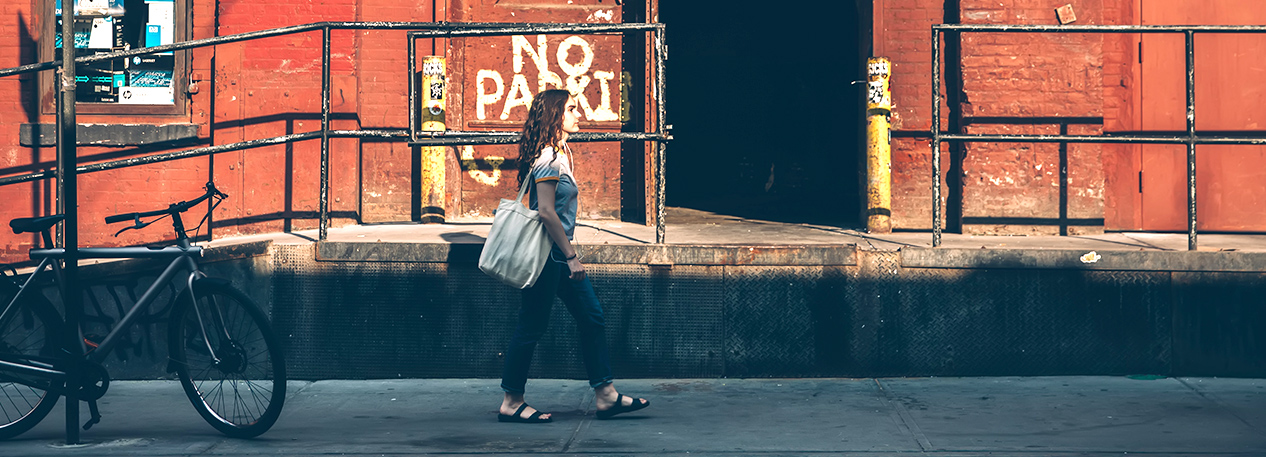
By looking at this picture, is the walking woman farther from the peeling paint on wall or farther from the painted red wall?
the painted red wall

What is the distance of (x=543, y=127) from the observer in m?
5.27

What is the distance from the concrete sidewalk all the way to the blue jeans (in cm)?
23

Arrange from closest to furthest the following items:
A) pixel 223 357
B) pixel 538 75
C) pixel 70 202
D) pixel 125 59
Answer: pixel 70 202
pixel 223 357
pixel 538 75
pixel 125 59

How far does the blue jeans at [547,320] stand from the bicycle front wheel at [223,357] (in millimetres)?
1048

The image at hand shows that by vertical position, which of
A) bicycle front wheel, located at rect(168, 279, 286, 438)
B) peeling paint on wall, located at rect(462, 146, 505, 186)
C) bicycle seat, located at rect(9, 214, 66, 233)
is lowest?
bicycle front wheel, located at rect(168, 279, 286, 438)

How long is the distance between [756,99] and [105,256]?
650cm

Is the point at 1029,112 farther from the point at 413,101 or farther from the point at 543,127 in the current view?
the point at 413,101

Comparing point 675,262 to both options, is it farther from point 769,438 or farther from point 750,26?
point 750,26

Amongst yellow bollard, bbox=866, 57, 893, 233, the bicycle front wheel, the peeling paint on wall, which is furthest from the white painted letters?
the bicycle front wheel

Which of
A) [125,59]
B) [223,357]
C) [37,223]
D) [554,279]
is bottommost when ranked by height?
[223,357]

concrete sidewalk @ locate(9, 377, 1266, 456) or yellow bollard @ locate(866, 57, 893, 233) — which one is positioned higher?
yellow bollard @ locate(866, 57, 893, 233)

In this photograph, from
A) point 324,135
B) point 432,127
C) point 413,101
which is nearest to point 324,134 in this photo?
point 324,135

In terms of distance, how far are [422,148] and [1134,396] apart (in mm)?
4349

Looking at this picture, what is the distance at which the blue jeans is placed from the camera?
5.34 metres
